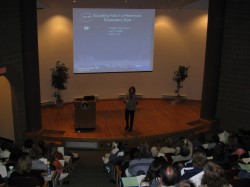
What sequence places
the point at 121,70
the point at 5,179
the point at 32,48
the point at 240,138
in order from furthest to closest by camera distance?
the point at 121,70 → the point at 32,48 → the point at 240,138 → the point at 5,179

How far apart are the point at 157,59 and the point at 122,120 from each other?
10.6 feet

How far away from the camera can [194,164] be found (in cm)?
495

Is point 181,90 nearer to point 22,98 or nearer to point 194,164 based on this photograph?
point 22,98

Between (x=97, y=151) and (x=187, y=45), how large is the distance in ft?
18.7

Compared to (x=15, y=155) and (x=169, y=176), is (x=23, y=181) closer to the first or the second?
(x=15, y=155)

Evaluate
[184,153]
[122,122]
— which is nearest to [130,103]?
[122,122]

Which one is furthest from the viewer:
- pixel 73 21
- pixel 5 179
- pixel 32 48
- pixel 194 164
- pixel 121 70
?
pixel 121 70

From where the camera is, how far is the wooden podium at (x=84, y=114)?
9359 mm

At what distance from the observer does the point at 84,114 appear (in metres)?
9.48

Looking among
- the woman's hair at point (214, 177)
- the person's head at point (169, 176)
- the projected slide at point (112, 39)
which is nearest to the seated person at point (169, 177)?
the person's head at point (169, 176)

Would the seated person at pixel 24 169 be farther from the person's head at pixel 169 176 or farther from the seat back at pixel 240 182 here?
the seat back at pixel 240 182

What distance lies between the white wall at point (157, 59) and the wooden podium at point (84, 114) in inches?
111

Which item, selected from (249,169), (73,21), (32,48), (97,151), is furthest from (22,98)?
(249,169)

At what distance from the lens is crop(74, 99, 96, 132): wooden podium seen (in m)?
9.36
